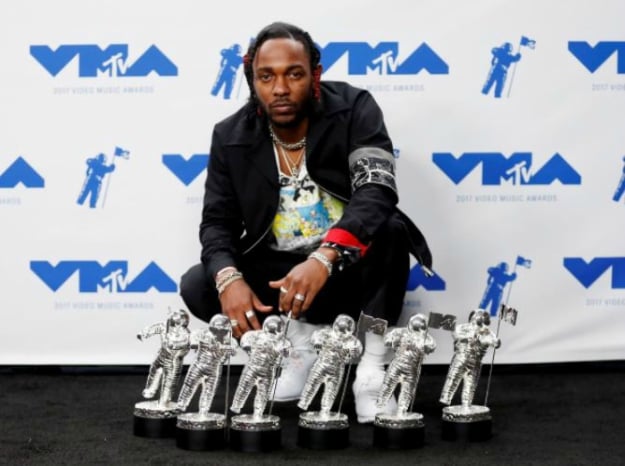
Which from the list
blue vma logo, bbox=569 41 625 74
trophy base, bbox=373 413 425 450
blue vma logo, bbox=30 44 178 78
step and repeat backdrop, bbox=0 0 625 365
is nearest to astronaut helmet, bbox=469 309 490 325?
trophy base, bbox=373 413 425 450

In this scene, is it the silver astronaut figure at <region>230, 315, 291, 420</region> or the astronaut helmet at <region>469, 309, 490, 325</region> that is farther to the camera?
the astronaut helmet at <region>469, 309, 490, 325</region>

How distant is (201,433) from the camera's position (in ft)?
6.66

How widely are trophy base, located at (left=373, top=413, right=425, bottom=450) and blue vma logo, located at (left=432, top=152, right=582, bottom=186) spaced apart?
3.54 feet

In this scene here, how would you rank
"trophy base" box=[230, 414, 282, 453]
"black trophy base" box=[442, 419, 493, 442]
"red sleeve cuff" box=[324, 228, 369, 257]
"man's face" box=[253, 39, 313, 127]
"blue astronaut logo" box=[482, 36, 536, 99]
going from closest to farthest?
1. "trophy base" box=[230, 414, 282, 453]
2. "black trophy base" box=[442, 419, 493, 442]
3. "red sleeve cuff" box=[324, 228, 369, 257]
4. "man's face" box=[253, 39, 313, 127]
5. "blue astronaut logo" box=[482, 36, 536, 99]

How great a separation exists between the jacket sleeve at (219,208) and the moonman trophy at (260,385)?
1.45 ft

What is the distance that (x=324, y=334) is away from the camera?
2.09 m

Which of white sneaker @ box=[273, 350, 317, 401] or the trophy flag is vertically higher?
the trophy flag

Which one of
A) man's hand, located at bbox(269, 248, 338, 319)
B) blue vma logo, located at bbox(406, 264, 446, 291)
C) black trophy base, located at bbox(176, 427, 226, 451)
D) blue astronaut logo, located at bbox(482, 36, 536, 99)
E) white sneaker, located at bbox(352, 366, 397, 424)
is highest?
blue astronaut logo, located at bbox(482, 36, 536, 99)

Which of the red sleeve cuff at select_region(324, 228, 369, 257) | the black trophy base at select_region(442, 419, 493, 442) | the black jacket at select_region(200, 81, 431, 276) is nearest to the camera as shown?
the black trophy base at select_region(442, 419, 493, 442)

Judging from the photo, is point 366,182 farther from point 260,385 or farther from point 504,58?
point 504,58

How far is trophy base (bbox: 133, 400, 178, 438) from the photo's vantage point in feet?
7.02

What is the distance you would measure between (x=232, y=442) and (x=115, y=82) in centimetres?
132

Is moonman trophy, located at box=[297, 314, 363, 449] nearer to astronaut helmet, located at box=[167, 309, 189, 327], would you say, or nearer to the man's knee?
astronaut helmet, located at box=[167, 309, 189, 327]

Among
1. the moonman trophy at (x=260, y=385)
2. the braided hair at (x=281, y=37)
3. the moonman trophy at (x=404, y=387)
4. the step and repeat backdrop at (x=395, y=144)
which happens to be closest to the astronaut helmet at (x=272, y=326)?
the moonman trophy at (x=260, y=385)
